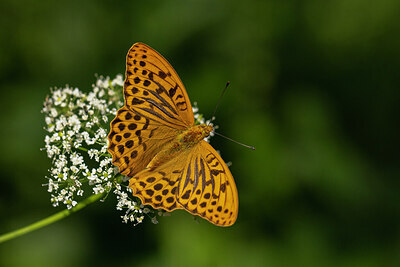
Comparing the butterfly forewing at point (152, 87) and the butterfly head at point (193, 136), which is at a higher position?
the butterfly forewing at point (152, 87)

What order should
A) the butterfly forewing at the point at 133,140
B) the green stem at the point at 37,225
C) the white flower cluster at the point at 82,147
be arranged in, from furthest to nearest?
the white flower cluster at the point at 82,147 → the butterfly forewing at the point at 133,140 → the green stem at the point at 37,225

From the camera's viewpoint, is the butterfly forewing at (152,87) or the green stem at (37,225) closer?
the green stem at (37,225)

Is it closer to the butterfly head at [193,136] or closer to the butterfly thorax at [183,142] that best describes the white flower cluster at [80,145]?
the butterfly thorax at [183,142]

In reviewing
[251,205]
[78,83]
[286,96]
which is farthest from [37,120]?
[286,96]

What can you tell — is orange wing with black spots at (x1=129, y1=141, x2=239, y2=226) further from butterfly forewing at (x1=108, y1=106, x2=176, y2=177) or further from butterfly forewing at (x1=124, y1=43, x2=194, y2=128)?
butterfly forewing at (x1=124, y1=43, x2=194, y2=128)

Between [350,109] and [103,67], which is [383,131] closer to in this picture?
[350,109]

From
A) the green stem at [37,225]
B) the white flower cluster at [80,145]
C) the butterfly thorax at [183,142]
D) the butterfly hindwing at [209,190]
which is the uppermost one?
the white flower cluster at [80,145]

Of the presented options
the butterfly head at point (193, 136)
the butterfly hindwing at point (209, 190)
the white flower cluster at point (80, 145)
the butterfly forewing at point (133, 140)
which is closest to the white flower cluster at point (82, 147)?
the white flower cluster at point (80, 145)

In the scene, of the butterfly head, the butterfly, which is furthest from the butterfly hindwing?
the butterfly head
